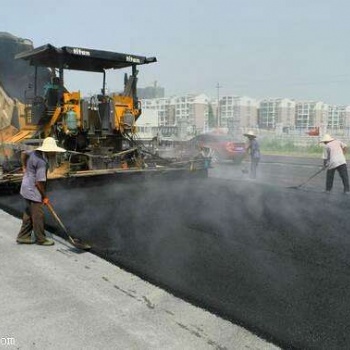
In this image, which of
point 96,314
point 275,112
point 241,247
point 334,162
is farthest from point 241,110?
point 96,314

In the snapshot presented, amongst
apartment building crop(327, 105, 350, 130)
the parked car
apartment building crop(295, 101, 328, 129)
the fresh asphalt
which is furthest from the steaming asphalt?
apartment building crop(295, 101, 328, 129)

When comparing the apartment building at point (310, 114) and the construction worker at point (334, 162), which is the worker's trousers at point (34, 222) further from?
the apartment building at point (310, 114)

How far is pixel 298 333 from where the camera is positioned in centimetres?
299

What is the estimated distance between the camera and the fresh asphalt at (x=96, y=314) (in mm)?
2898

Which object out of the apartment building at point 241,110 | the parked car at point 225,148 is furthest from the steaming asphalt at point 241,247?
the apartment building at point 241,110

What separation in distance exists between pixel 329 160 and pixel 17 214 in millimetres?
5766

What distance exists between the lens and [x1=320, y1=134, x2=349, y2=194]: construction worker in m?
8.89

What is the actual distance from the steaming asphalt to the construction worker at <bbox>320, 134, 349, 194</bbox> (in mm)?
398

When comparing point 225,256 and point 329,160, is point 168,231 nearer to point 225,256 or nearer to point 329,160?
point 225,256

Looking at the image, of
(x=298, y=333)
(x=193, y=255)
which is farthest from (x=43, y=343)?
(x=193, y=255)

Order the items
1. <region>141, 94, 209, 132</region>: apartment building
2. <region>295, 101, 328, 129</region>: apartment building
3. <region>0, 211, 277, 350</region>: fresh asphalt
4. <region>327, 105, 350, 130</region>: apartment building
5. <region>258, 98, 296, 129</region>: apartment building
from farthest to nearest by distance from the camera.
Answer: <region>258, 98, 296, 129</region>: apartment building < <region>141, 94, 209, 132</region>: apartment building < <region>295, 101, 328, 129</region>: apartment building < <region>327, 105, 350, 130</region>: apartment building < <region>0, 211, 277, 350</region>: fresh asphalt

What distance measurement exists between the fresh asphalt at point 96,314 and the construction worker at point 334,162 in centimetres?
582

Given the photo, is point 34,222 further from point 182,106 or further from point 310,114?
point 310,114

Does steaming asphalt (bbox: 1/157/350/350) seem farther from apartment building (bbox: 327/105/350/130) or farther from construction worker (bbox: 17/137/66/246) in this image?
apartment building (bbox: 327/105/350/130)
